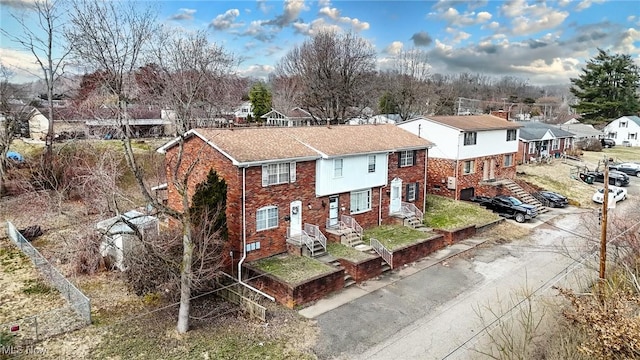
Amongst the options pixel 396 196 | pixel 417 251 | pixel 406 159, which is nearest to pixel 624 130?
pixel 406 159

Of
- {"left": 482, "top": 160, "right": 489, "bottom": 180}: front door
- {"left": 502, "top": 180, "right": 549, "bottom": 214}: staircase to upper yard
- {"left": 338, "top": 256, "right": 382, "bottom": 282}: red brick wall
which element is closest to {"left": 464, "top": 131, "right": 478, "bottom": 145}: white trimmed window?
{"left": 482, "top": 160, "right": 489, "bottom": 180}: front door

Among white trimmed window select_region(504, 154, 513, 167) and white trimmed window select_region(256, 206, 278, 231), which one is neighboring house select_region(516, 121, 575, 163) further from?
white trimmed window select_region(256, 206, 278, 231)

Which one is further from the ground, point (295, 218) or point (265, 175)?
point (265, 175)

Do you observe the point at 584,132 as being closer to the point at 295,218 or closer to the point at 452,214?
the point at 452,214

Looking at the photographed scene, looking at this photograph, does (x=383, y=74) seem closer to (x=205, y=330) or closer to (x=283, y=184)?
(x=283, y=184)

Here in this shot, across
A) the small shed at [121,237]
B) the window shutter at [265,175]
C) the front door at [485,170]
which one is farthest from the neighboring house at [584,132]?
the small shed at [121,237]
